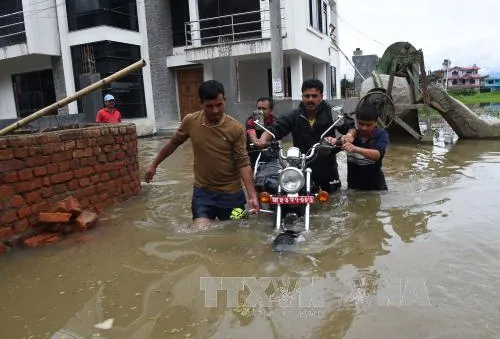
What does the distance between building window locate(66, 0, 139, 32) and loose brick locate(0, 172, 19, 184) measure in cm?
1357

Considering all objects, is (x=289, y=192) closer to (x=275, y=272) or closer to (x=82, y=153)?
(x=275, y=272)

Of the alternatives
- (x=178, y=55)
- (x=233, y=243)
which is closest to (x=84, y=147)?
(x=233, y=243)

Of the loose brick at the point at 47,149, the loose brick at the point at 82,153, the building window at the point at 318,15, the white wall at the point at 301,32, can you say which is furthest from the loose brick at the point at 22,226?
the building window at the point at 318,15

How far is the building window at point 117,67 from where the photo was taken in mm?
16234

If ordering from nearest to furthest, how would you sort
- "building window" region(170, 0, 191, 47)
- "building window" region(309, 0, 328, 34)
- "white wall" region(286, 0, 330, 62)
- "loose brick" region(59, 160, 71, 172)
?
"loose brick" region(59, 160, 71, 172) → "white wall" region(286, 0, 330, 62) → "building window" region(309, 0, 328, 34) → "building window" region(170, 0, 191, 47)

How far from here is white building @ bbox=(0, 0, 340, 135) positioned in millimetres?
16141

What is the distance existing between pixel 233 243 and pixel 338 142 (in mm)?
1516

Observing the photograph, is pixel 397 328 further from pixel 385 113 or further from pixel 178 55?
pixel 178 55

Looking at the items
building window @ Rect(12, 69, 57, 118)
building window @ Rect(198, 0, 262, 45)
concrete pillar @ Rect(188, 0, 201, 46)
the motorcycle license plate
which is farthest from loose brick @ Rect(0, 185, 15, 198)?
building window @ Rect(12, 69, 57, 118)

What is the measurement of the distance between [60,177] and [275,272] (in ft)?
8.57

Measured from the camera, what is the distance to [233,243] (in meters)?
3.90

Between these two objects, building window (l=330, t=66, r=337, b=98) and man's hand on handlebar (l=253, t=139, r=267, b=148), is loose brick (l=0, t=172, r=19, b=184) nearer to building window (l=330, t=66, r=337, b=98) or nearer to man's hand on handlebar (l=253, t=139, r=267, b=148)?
man's hand on handlebar (l=253, t=139, r=267, b=148)

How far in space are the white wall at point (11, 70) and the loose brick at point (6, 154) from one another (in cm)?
1583

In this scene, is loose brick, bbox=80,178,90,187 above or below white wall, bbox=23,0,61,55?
below
